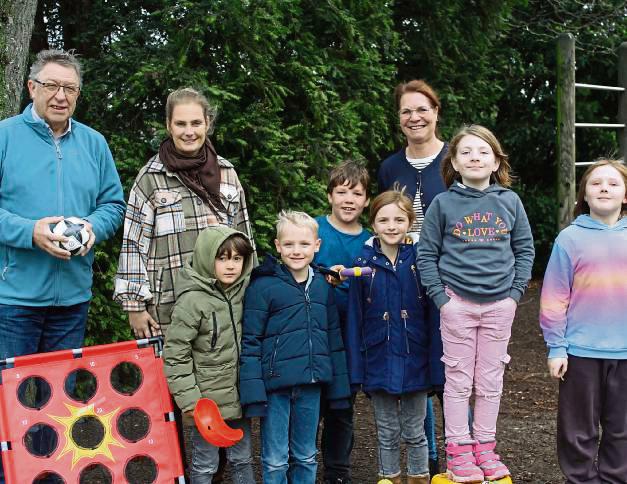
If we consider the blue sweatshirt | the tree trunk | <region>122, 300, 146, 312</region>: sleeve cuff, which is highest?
the tree trunk

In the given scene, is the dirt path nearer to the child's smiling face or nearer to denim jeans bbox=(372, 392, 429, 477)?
denim jeans bbox=(372, 392, 429, 477)

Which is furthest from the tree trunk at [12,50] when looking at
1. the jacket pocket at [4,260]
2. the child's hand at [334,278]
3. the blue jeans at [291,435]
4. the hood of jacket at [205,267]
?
the blue jeans at [291,435]

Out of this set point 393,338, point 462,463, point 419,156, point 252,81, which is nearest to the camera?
point 462,463

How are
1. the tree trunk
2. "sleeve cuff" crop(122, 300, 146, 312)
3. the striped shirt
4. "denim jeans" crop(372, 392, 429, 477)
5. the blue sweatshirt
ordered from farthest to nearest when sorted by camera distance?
the tree trunk
the striped shirt
the blue sweatshirt
"denim jeans" crop(372, 392, 429, 477)
"sleeve cuff" crop(122, 300, 146, 312)

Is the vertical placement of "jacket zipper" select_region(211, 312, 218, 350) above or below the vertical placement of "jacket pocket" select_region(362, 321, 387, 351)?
above

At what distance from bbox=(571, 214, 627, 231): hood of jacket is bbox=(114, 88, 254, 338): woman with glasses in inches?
72.0

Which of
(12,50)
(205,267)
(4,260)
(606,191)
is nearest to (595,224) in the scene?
(606,191)

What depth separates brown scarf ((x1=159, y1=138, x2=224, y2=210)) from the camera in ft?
13.4

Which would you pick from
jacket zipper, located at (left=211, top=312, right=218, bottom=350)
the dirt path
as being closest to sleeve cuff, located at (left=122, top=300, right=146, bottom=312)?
jacket zipper, located at (left=211, top=312, right=218, bottom=350)

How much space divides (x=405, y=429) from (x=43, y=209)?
2.13m

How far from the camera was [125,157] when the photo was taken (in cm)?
591

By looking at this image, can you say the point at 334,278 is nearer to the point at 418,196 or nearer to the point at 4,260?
the point at 418,196

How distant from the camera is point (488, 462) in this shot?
403cm

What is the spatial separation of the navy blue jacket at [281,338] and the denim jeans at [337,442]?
414 mm
